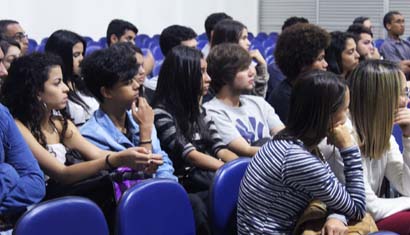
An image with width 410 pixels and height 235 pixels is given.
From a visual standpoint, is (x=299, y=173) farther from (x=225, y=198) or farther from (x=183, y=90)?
(x=183, y=90)

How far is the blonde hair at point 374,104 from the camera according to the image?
119 inches

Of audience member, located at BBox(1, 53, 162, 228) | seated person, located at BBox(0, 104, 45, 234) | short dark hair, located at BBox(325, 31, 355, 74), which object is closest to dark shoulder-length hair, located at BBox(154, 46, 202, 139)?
audience member, located at BBox(1, 53, 162, 228)

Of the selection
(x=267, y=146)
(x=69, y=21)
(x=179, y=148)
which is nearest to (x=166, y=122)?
(x=179, y=148)

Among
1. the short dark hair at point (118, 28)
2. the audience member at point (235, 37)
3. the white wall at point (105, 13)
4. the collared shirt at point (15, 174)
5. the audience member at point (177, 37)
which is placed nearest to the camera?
the collared shirt at point (15, 174)

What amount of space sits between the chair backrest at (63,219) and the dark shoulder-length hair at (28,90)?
79 cm

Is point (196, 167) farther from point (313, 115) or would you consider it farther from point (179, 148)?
point (313, 115)

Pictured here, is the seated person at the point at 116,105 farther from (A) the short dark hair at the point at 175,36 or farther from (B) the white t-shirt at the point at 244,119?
(A) the short dark hair at the point at 175,36

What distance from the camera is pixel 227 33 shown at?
5.48 m

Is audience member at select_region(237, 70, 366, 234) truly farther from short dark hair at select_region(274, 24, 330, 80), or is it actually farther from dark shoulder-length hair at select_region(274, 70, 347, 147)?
short dark hair at select_region(274, 24, 330, 80)

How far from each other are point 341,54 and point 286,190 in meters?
2.49

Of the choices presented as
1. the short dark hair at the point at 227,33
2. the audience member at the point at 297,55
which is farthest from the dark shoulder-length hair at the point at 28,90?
the short dark hair at the point at 227,33

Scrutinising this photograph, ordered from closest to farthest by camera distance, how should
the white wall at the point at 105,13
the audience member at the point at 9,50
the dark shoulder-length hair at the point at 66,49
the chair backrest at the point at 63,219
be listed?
the chair backrest at the point at 63,219 < the audience member at the point at 9,50 < the dark shoulder-length hair at the point at 66,49 < the white wall at the point at 105,13

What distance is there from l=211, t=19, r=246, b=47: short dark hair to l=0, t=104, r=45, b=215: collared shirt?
3.10 metres

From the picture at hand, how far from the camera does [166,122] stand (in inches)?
141
